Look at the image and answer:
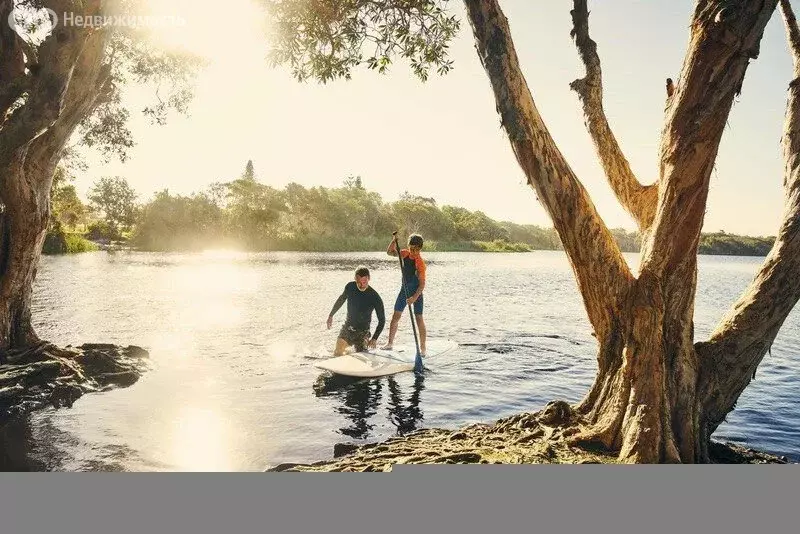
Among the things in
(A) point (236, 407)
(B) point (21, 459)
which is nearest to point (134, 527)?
(B) point (21, 459)

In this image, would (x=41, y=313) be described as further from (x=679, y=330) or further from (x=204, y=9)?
(x=679, y=330)

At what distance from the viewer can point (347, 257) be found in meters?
12.1

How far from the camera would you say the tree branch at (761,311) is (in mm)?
3619

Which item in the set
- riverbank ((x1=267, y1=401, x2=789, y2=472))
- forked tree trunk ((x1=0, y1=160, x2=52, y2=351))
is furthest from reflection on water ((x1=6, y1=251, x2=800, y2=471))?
forked tree trunk ((x1=0, y1=160, x2=52, y2=351))

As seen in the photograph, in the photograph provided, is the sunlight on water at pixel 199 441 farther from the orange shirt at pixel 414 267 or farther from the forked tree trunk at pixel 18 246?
the orange shirt at pixel 414 267

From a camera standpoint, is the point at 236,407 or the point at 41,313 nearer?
the point at 236,407

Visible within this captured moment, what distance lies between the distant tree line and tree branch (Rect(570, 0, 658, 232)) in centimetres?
352

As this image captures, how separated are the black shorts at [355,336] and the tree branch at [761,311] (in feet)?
12.9

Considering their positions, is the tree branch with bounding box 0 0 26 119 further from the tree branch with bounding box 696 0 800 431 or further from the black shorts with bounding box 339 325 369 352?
the tree branch with bounding box 696 0 800 431

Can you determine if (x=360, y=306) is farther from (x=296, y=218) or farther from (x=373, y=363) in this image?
(x=296, y=218)

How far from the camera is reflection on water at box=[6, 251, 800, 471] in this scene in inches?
174

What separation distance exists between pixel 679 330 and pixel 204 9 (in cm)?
501

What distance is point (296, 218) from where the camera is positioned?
1077cm

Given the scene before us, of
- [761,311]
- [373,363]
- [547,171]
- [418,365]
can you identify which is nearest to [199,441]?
[373,363]
